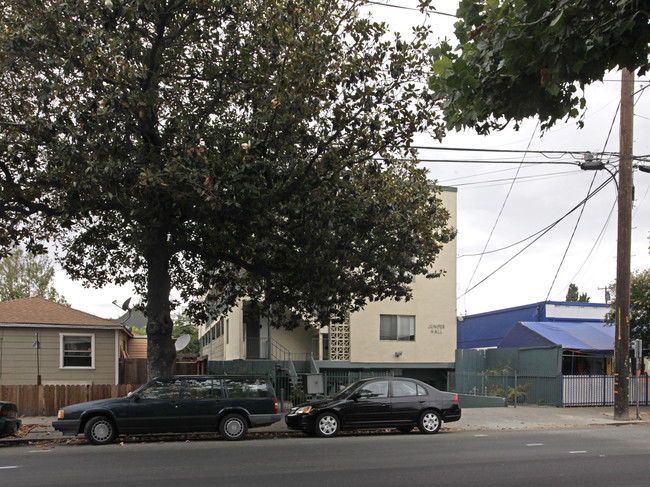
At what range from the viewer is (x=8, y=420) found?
45.2 feet

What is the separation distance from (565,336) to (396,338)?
7075 mm

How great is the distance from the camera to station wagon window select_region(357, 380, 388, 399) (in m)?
14.9

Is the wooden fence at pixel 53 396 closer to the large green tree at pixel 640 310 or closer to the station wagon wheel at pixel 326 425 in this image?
the station wagon wheel at pixel 326 425

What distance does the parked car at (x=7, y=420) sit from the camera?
44.8 ft

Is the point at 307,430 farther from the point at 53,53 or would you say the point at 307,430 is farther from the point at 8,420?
the point at 53,53

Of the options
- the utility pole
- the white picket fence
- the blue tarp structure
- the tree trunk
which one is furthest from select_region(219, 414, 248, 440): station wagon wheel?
the blue tarp structure

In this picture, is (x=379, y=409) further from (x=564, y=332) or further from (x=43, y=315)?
(x=564, y=332)

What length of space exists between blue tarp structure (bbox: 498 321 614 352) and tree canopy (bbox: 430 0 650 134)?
20324mm

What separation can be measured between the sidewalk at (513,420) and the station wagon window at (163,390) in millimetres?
2554

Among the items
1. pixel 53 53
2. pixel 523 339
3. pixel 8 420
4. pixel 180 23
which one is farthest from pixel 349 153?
pixel 523 339

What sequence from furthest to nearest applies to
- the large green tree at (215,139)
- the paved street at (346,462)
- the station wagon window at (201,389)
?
the station wagon window at (201,389) → the large green tree at (215,139) → the paved street at (346,462)

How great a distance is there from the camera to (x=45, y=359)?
22000 millimetres

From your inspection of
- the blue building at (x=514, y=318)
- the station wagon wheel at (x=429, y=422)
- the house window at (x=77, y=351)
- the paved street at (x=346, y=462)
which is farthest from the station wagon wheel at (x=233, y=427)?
the blue building at (x=514, y=318)

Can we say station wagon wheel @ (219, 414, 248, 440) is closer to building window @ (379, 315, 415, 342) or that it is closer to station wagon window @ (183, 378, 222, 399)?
station wagon window @ (183, 378, 222, 399)
